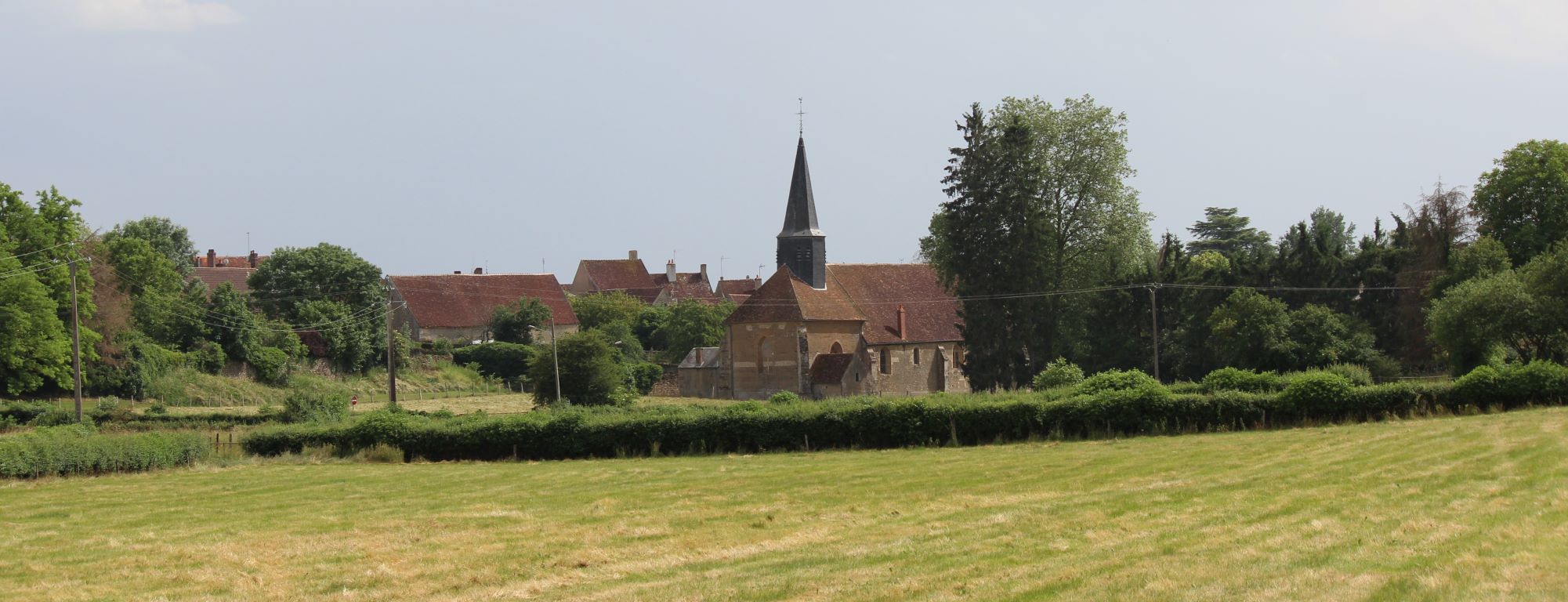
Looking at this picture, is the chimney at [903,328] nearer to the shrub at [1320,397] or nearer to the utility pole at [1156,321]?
the utility pole at [1156,321]

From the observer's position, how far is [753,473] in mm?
25359

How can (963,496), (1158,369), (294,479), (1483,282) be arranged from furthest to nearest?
(1158,369) < (1483,282) < (294,479) < (963,496)

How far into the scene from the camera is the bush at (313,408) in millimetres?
41831

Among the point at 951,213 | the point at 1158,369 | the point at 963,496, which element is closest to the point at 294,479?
the point at 963,496

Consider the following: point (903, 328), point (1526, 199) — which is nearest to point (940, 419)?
point (1526, 199)

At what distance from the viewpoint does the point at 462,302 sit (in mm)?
88250

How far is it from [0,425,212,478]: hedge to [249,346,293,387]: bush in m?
33.2

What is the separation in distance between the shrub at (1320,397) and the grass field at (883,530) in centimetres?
420

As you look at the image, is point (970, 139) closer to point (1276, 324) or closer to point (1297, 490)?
point (1276, 324)

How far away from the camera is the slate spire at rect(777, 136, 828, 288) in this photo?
71438mm

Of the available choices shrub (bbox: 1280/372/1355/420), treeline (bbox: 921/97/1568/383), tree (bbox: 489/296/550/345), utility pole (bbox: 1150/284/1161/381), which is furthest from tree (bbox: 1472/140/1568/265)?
tree (bbox: 489/296/550/345)

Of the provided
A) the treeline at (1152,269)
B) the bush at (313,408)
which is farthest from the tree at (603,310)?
the bush at (313,408)

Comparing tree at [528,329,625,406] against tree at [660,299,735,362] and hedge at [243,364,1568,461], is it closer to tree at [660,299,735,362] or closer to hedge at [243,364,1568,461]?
hedge at [243,364,1568,461]

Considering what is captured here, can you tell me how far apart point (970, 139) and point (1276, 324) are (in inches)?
551
